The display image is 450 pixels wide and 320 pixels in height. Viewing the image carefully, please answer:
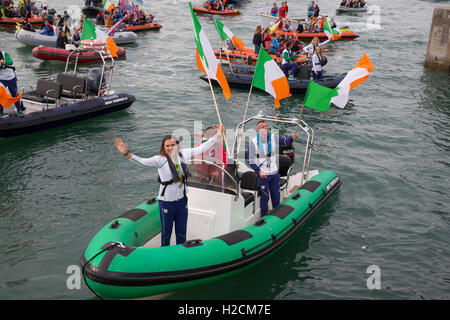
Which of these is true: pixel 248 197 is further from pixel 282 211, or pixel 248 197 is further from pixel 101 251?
pixel 101 251

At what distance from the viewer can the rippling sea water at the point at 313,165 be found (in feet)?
24.0

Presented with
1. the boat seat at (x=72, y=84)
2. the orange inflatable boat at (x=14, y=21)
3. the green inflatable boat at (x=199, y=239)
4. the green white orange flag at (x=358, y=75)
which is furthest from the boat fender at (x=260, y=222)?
the orange inflatable boat at (x=14, y=21)

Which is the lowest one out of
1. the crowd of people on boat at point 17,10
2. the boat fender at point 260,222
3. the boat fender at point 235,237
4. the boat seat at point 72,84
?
the boat fender at point 260,222

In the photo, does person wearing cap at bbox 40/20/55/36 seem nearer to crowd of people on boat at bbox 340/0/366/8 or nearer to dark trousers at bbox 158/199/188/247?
dark trousers at bbox 158/199/188/247

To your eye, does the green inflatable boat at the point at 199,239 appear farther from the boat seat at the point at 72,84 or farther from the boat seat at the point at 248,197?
the boat seat at the point at 72,84

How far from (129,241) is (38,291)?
1576 millimetres

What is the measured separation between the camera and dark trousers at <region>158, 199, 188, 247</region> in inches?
251

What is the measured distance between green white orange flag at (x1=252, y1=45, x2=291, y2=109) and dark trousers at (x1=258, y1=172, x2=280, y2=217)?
1678mm

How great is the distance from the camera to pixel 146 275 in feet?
19.0

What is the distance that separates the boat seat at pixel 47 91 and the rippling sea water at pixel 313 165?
0.99 m

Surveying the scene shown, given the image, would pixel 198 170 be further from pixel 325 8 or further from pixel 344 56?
pixel 325 8

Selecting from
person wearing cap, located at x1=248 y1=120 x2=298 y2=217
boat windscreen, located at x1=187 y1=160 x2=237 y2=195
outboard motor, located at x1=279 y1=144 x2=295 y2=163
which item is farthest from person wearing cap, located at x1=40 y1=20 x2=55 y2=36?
boat windscreen, located at x1=187 y1=160 x2=237 y2=195
